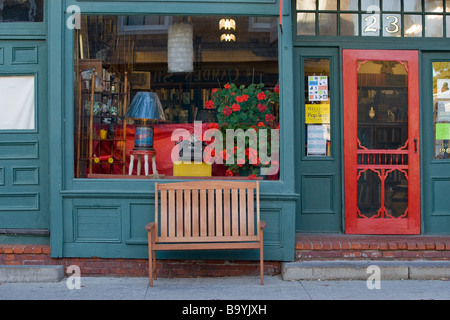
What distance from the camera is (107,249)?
5.89m

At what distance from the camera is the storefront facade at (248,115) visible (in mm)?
5887

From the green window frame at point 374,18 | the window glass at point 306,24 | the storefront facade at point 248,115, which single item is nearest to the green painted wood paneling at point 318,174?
the storefront facade at point 248,115

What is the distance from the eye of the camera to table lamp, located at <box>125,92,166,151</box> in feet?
20.7

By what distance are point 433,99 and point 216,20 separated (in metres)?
2.68

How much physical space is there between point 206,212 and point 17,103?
240 centimetres

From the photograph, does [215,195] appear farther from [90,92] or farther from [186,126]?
[90,92]

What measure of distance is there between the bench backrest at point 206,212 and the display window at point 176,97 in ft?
1.55

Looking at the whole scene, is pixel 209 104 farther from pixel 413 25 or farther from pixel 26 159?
pixel 413 25

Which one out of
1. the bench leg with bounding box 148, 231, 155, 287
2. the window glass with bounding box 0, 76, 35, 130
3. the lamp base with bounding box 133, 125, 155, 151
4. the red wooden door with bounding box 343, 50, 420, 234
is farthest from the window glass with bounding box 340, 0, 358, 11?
the window glass with bounding box 0, 76, 35, 130

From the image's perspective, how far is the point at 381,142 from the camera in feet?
21.2

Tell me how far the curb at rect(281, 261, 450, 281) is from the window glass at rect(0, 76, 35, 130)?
318cm
